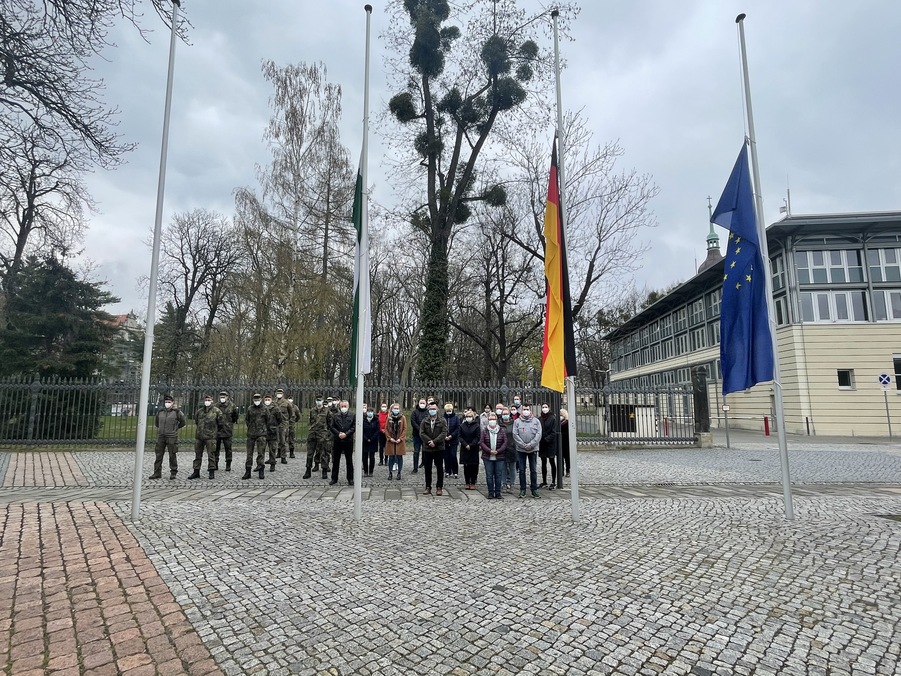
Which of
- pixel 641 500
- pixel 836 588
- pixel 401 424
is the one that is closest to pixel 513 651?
pixel 836 588

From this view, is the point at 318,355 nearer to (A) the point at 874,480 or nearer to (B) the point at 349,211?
(B) the point at 349,211

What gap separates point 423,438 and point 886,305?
32.2m

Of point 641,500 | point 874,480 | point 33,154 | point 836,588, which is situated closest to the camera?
point 836,588

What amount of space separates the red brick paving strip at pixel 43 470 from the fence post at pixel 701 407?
19423 mm

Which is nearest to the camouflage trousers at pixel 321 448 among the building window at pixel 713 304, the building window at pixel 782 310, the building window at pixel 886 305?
the building window at pixel 782 310

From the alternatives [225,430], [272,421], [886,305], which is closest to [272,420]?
[272,421]

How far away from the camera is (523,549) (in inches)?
227

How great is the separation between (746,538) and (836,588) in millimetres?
1750

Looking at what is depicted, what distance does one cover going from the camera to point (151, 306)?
714cm

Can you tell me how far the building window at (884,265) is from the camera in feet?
94.4

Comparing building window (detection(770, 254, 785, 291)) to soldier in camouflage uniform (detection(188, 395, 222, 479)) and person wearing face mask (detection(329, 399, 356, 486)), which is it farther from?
soldier in camouflage uniform (detection(188, 395, 222, 479))

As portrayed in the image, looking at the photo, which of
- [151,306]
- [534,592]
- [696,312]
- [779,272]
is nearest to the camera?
[534,592]

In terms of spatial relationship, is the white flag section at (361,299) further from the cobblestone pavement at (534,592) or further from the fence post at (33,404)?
the fence post at (33,404)

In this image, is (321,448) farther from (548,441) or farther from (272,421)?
(548,441)
